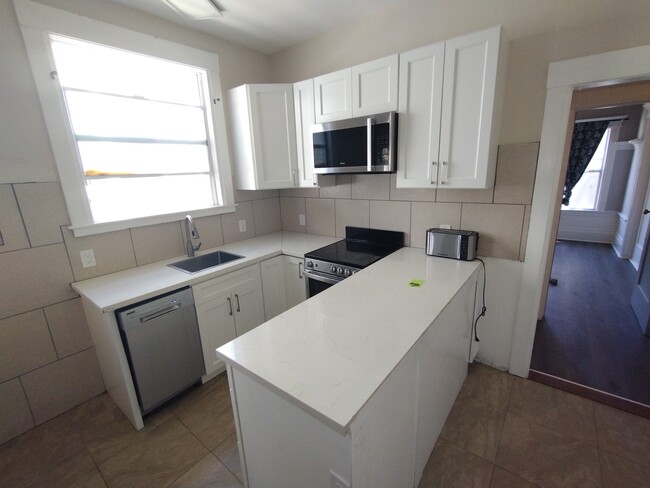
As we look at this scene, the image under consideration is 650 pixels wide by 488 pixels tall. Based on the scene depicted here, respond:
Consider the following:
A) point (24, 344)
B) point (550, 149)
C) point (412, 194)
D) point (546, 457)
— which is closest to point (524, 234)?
point (550, 149)

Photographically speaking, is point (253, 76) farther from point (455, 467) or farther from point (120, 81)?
point (455, 467)

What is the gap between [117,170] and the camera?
2.05 meters

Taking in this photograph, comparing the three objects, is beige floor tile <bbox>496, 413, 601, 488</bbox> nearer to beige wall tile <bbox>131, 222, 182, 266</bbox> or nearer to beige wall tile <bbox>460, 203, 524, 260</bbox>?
beige wall tile <bbox>460, 203, 524, 260</bbox>

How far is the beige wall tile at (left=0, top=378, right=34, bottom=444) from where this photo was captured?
1714 millimetres

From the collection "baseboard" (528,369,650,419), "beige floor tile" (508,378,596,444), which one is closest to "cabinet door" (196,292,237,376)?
"beige floor tile" (508,378,596,444)

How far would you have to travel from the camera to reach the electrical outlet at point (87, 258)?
192cm

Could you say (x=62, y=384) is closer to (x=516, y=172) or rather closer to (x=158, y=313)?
(x=158, y=313)

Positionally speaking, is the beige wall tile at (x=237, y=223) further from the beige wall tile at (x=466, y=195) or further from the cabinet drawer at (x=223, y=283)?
the beige wall tile at (x=466, y=195)

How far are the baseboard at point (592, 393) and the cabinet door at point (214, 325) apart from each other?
2.26 meters

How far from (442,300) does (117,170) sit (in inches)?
90.3

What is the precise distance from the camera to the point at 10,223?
1.64 m

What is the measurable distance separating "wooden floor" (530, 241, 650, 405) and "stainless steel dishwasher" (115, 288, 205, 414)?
253 cm

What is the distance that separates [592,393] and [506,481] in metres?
1.01

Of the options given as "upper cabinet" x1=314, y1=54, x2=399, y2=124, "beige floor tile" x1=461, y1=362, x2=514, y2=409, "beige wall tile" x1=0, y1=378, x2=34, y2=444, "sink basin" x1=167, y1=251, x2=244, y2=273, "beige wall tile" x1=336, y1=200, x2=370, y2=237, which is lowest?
"beige floor tile" x1=461, y1=362, x2=514, y2=409
